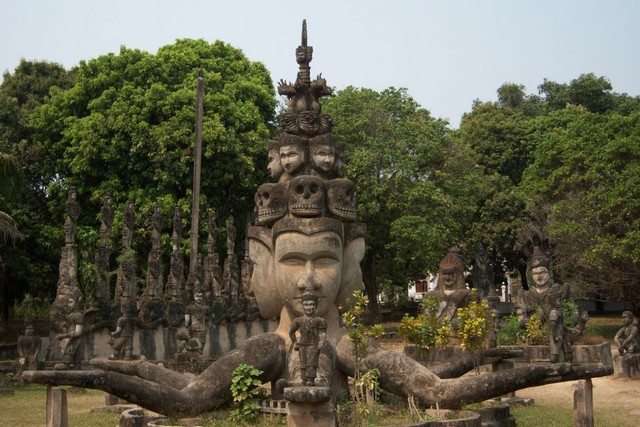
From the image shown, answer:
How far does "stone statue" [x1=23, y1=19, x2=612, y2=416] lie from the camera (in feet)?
30.9

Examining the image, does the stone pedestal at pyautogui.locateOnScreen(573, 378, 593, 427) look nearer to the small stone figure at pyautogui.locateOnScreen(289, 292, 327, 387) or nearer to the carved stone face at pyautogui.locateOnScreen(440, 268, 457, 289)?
the small stone figure at pyautogui.locateOnScreen(289, 292, 327, 387)

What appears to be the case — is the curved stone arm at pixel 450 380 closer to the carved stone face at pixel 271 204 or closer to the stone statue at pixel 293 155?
the carved stone face at pixel 271 204

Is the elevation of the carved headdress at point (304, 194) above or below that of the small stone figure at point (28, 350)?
above

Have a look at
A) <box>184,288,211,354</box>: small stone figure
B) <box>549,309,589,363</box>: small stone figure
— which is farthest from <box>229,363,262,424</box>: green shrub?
<box>184,288,211,354</box>: small stone figure

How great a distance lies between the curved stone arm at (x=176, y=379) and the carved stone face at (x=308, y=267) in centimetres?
62

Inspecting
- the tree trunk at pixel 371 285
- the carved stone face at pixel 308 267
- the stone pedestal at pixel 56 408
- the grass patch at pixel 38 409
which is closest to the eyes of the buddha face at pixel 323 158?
the carved stone face at pixel 308 267

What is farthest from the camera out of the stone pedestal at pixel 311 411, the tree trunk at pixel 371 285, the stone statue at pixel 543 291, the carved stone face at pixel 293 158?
the tree trunk at pixel 371 285

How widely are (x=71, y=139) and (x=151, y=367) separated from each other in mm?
21640

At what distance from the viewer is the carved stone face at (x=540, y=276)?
64.5 ft

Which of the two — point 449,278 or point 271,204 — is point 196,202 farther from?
point 271,204

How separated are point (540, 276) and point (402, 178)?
12338mm

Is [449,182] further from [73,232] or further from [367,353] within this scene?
[367,353]

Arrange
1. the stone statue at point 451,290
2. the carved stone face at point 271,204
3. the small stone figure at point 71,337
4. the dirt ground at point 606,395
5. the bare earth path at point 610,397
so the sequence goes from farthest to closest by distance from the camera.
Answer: the small stone figure at point 71,337, the stone statue at point 451,290, the dirt ground at point 606,395, the bare earth path at point 610,397, the carved stone face at point 271,204

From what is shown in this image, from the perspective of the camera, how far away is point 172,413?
376 inches
